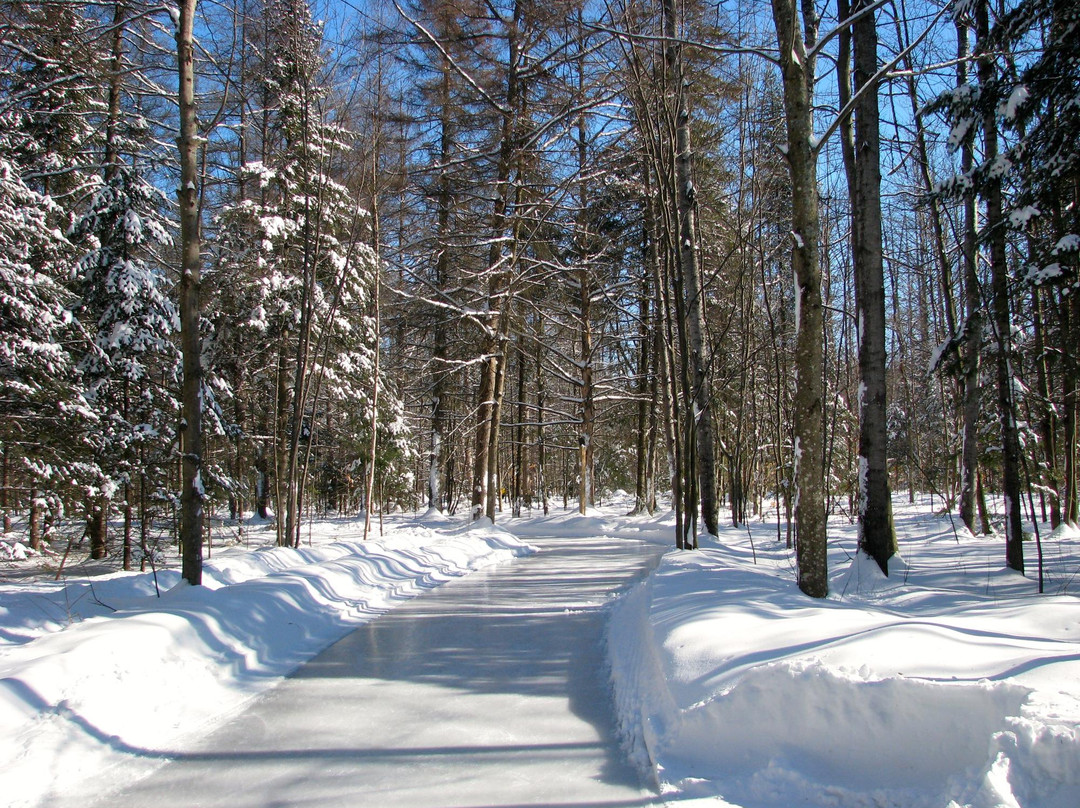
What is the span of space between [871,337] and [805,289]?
3161 millimetres

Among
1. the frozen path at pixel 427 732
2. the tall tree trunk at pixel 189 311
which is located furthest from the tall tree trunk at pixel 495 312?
the frozen path at pixel 427 732

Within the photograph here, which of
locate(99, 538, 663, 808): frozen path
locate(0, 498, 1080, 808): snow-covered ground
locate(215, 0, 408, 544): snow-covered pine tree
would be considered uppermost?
locate(215, 0, 408, 544): snow-covered pine tree

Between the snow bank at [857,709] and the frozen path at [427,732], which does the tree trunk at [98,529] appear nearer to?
the frozen path at [427,732]

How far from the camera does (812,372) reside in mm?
6418

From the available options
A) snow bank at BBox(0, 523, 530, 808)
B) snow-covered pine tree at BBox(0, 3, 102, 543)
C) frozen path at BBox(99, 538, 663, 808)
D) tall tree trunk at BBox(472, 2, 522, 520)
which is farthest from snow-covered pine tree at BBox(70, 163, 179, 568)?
tall tree trunk at BBox(472, 2, 522, 520)

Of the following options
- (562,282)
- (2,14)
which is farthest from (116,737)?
(562,282)

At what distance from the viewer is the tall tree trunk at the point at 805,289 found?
6.41 metres

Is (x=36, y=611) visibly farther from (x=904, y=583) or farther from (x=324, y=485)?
(x=324, y=485)

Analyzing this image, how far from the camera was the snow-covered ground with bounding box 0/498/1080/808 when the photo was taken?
293 cm

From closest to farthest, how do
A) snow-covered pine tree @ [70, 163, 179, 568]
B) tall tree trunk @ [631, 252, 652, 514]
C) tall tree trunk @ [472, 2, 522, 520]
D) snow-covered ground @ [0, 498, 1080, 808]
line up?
snow-covered ground @ [0, 498, 1080, 808] < snow-covered pine tree @ [70, 163, 179, 568] < tall tree trunk @ [472, 2, 522, 520] < tall tree trunk @ [631, 252, 652, 514]

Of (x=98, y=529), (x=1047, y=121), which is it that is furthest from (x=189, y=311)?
(x=1047, y=121)

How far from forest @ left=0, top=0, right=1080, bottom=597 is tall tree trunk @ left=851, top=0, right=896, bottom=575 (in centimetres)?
4

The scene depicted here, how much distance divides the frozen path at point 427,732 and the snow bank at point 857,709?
359 mm

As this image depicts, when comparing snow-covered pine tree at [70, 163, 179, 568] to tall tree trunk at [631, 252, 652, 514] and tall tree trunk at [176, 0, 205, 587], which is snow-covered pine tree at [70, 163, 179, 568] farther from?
tall tree trunk at [631, 252, 652, 514]
